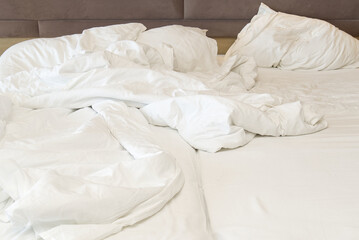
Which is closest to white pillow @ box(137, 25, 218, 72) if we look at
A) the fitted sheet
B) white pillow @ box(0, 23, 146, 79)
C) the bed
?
the bed

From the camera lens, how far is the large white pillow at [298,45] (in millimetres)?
2141

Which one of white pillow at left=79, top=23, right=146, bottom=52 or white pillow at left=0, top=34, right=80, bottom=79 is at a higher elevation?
white pillow at left=79, top=23, right=146, bottom=52

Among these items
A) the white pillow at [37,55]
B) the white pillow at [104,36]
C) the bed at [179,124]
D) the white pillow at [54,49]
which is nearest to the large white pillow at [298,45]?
the bed at [179,124]

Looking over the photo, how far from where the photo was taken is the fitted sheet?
929 mm

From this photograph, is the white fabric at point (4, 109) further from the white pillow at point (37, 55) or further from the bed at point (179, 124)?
the white pillow at point (37, 55)

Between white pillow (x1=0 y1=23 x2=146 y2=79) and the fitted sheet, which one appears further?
white pillow (x1=0 y1=23 x2=146 y2=79)

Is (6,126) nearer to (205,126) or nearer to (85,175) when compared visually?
(85,175)

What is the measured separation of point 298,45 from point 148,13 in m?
0.86

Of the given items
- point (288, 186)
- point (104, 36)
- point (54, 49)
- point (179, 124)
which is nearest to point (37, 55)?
point (54, 49)

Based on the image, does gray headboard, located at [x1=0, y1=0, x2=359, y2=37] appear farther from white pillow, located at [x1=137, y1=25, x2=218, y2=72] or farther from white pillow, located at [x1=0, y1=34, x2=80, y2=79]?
white pillow, located at [x1=0, y1=34, x2=80, y2=79]

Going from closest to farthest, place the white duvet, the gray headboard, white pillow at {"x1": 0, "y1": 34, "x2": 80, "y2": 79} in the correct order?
1. the white duvet
2. white pillow at {"x1": 0, "y1": 34, "x2": 80, "y2": 79}
3. the gray headboard

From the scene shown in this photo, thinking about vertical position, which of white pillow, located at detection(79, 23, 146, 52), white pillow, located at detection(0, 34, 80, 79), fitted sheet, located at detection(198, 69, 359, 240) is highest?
white pillow, located at detection(79, 23, 146, 52)

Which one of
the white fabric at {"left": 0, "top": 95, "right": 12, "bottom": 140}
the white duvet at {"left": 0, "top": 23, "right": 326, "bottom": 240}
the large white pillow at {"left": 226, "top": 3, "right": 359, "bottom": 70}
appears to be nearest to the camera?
the white duvet at {"left": 0, "top": 23, "right": 326, "bottom": 240}

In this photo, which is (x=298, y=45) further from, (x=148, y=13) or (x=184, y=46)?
(x=148, y=13)
